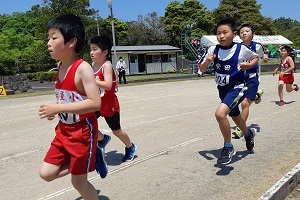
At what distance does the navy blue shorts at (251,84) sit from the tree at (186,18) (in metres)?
42.6

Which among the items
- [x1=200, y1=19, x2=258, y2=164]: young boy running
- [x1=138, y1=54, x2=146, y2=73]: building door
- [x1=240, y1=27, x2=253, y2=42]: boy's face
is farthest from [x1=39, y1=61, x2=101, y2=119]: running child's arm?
[x1=138, y1=54, x2=146, y2=73]: building door

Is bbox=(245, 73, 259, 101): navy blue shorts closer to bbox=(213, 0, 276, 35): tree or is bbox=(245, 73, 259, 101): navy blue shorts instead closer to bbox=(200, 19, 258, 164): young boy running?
bbox=(200, 19, 258, 164): young boy running

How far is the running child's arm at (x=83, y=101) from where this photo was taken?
2727 millimetres

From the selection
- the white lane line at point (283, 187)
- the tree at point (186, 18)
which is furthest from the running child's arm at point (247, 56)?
the tree at point (186, 18)

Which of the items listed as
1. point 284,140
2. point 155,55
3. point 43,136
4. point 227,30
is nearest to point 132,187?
point 227,30

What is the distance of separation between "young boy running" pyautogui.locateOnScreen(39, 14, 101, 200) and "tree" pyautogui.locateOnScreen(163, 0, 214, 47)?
46590 millimetres

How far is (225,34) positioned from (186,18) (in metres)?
46.0

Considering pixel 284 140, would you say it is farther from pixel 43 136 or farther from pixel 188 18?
pixel 188 18

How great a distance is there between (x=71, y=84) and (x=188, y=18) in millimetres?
48112

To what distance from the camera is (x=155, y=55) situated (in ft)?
131

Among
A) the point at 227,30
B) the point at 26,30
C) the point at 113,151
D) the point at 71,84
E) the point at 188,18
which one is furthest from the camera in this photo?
the point at 26,30

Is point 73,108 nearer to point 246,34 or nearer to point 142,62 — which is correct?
point 246,34

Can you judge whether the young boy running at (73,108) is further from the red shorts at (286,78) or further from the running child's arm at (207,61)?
the red shorts at (286,78)

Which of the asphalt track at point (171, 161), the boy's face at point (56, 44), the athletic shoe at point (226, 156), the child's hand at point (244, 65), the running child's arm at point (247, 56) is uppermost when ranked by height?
the boy's face at point (56, 44)
